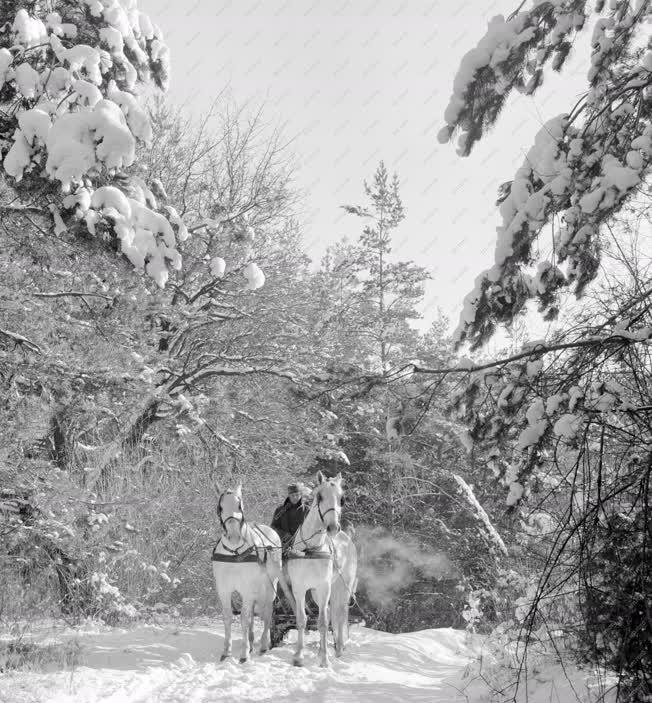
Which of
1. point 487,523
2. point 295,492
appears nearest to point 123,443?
point 295,492

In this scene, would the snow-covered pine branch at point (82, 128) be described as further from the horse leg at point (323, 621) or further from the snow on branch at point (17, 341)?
the horse leg at point (323, 621)

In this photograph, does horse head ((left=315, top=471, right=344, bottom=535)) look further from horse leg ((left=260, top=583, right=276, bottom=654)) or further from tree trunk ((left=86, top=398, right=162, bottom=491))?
tree trunk ((left=86, top=398, right=162, bottom=491))

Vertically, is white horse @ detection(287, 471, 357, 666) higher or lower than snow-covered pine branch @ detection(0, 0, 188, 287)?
lower

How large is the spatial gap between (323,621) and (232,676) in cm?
162

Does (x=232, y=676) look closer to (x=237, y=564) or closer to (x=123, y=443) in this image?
(x=237, y=564)

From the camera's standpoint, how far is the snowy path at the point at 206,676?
6.70m

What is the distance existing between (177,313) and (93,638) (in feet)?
24.5

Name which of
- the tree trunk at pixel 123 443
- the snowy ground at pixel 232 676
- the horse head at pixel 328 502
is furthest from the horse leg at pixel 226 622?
the tree trunk at pixel 123 443

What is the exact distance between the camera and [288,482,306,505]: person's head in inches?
443

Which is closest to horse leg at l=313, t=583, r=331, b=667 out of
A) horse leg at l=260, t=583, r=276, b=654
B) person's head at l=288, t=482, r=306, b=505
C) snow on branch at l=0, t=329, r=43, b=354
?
horse leg at l=260, t=583, r=276, b=654

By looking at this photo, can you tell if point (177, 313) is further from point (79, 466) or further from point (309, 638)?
point (309, 638)

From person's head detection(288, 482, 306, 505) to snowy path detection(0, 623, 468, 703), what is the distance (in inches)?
89.2

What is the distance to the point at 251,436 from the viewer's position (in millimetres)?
17828

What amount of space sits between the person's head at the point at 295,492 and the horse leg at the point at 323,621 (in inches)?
80.2
